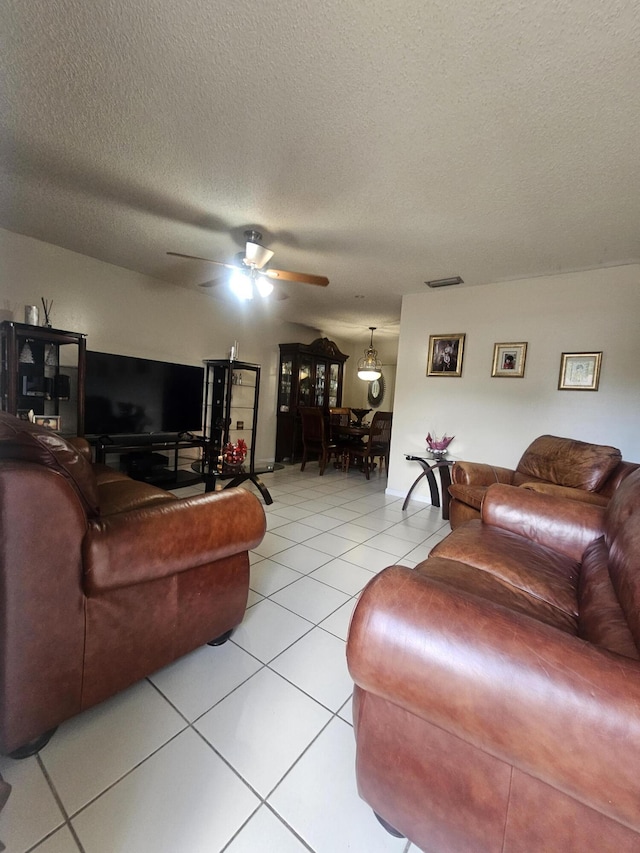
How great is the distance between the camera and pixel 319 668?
1396mm

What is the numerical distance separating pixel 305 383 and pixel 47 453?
472cm

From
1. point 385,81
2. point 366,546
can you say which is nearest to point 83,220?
point 385,81

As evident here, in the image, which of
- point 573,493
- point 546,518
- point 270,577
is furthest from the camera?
point 573,493

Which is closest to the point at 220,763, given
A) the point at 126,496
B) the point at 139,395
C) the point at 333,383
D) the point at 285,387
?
the point at 126,496

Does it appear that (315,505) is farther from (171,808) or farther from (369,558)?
(171,808)

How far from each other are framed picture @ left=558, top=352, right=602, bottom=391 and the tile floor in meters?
2.87

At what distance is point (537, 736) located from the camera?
22.5 inches

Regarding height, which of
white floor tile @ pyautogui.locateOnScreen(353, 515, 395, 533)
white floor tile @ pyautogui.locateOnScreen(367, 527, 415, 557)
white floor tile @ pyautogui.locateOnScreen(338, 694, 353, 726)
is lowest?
white floor tile @ pyautogui.locateOnScreen(338, 694, 353, 726)

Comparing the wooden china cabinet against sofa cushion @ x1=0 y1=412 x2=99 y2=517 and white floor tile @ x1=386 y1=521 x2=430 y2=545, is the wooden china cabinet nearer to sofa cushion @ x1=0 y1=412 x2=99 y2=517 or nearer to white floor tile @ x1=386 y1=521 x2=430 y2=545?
white floor tile @ x1=386 y1=521 x2=430 y2=545

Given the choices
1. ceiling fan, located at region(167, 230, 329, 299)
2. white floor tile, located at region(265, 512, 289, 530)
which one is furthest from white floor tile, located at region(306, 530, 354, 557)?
ceiling fan, located at region(167, 230, 329, 299)

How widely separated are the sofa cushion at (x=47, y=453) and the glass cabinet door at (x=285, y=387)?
445 centimetres

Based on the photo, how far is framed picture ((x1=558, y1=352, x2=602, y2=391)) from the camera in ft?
9.89

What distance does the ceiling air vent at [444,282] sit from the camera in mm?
3451

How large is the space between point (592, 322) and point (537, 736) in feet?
11.3
